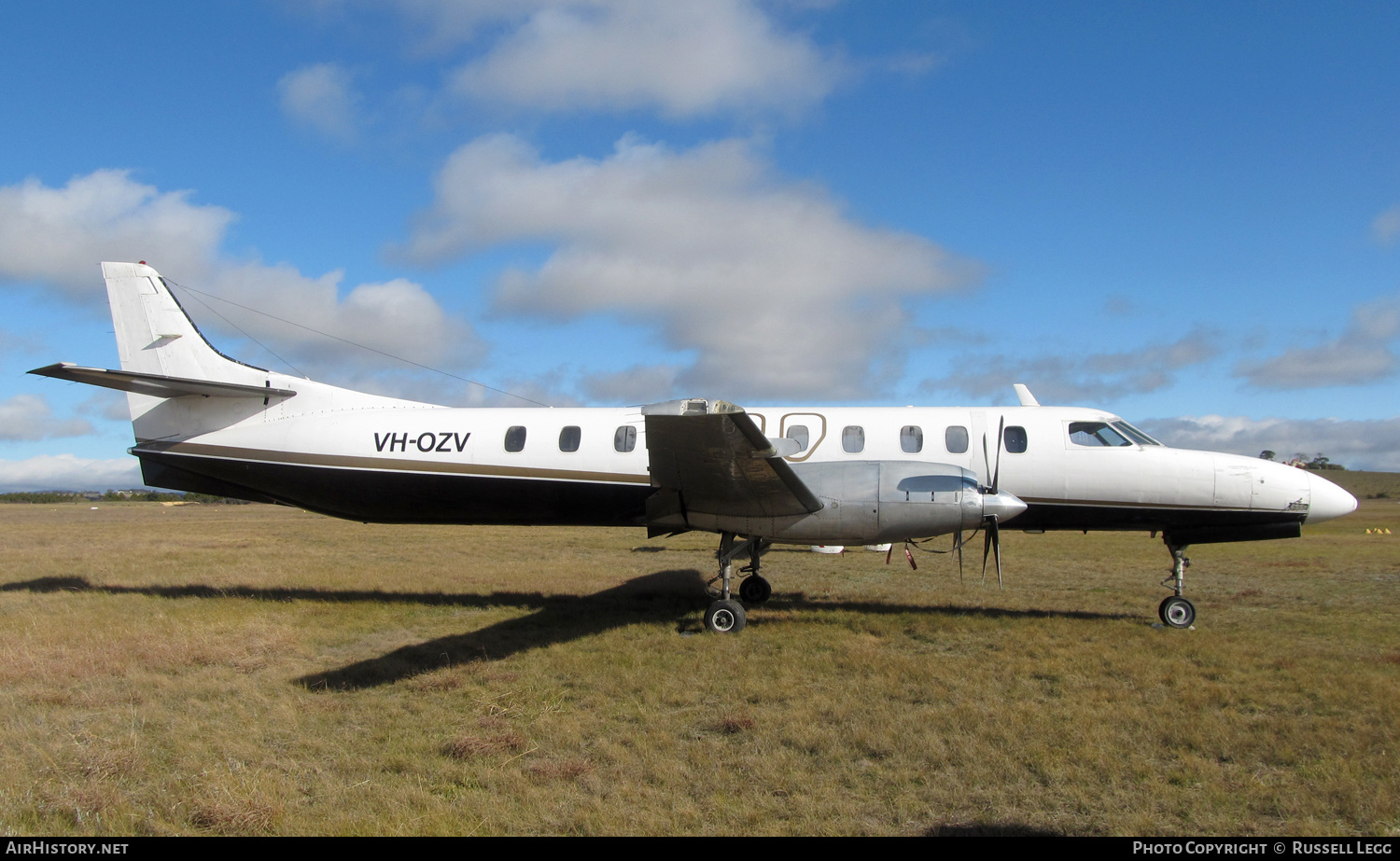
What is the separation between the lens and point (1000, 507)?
30.4ft

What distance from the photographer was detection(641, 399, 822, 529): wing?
7.98m

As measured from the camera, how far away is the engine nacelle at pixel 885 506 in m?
9.26

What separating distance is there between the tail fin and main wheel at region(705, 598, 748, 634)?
825cm

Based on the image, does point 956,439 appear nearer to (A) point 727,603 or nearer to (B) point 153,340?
(A) point 727,603

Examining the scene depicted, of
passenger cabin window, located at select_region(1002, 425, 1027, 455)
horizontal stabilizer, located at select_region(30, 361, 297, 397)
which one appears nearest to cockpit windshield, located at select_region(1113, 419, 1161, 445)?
passenger cabin window, located at select_region(1002, 425, 1027, 455)

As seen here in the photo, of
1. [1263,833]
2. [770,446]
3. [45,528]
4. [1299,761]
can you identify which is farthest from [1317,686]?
[45,528]

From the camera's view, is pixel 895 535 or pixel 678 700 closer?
pixel 678 700

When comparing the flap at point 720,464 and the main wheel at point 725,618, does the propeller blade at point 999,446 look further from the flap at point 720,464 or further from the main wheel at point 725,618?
the main wheel at point 725,618

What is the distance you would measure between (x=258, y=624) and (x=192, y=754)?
5260mm

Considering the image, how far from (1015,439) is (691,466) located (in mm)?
4858

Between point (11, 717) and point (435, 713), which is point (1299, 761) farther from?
point (11, 717)

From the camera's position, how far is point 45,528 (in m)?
33.1

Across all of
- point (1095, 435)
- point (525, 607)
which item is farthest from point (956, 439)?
point (525, 607)

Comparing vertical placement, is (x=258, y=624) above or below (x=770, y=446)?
below
